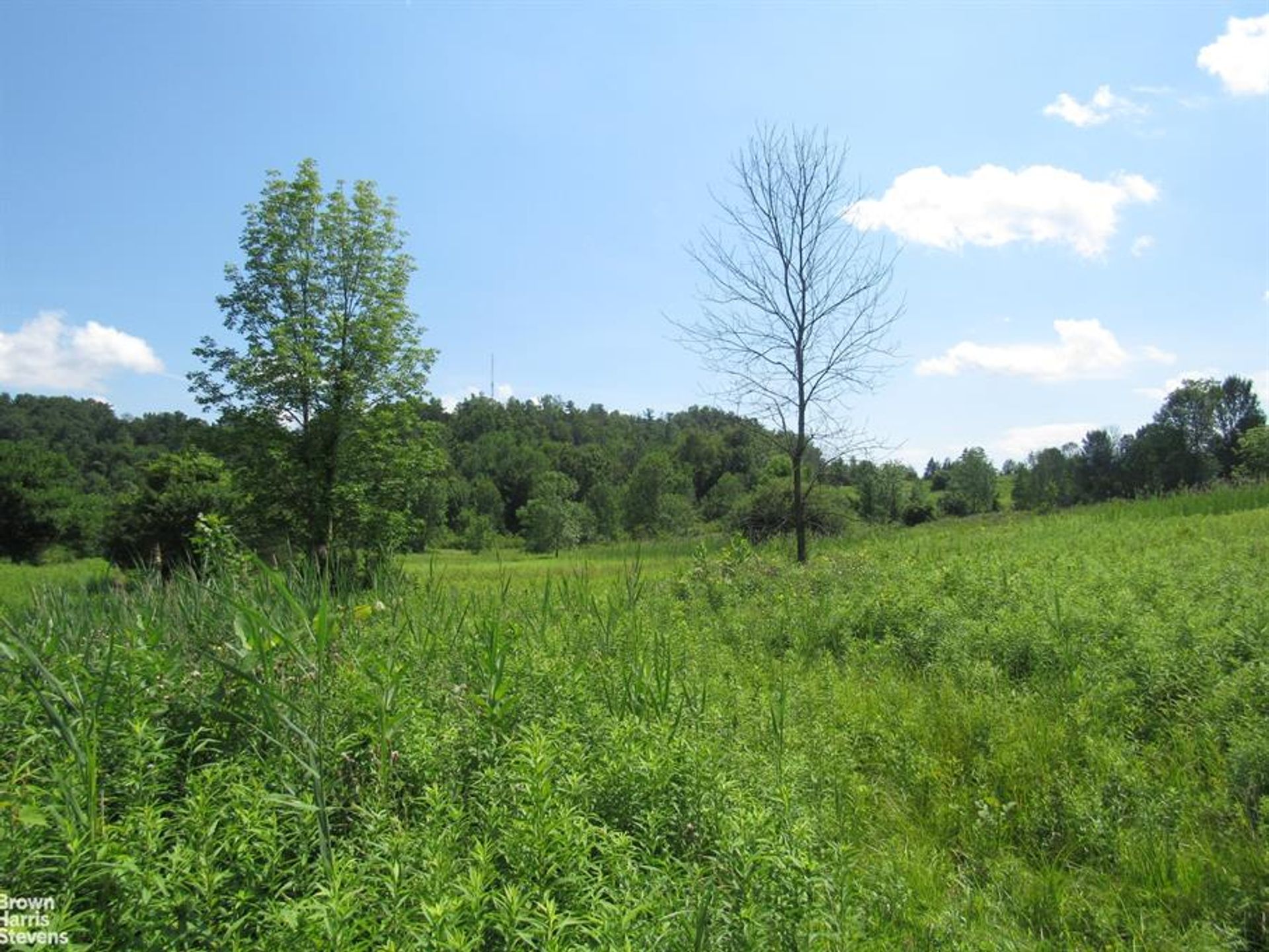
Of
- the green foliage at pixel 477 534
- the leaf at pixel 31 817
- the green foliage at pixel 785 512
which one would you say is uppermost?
the green foliage at pixel 785 512

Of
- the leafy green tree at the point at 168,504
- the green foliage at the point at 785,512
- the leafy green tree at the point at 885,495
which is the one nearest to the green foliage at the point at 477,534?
the leafy green tree at the point at 168,504

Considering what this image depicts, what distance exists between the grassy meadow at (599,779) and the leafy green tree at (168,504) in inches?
921

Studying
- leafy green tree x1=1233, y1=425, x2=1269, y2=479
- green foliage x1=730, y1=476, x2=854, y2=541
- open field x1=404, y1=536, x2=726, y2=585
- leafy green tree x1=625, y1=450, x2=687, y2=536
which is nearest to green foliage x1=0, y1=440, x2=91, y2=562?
open field x1=404, y1=536, x2=726, y2=585

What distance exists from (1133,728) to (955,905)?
89.6 inches

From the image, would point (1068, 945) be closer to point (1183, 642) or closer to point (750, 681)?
point (750, 681)

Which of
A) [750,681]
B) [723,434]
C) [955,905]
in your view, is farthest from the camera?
[723,434]

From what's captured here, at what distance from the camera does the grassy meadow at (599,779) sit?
1.98 meters

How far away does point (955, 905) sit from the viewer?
9.39 feet

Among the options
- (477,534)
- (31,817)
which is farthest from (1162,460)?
(31,817)

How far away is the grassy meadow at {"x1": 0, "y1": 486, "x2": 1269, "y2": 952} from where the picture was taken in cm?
198

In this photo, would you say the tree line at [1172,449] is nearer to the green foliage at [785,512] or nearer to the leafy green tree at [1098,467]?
the leafy green tree at [1098,467]

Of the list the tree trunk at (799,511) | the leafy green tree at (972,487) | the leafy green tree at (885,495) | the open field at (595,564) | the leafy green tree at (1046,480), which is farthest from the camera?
the leafy green tree at (972,487)

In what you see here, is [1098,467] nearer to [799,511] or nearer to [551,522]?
[551,522]

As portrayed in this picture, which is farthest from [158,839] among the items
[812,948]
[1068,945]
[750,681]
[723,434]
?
[723,434]
